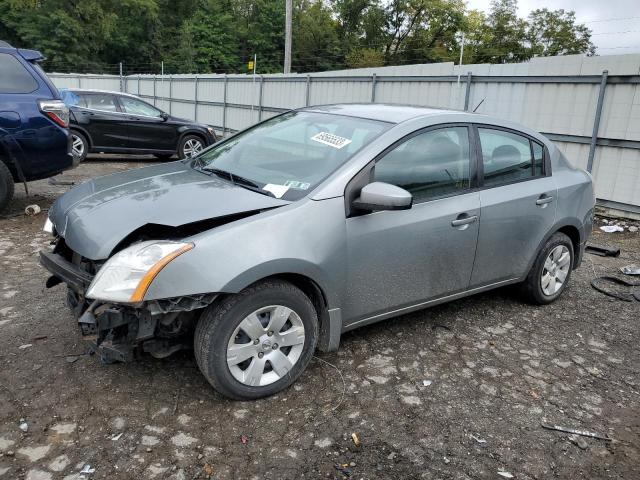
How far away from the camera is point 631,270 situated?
19.0 feet

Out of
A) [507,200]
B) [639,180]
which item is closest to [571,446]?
[507,200]

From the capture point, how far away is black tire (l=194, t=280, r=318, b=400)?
2781mm

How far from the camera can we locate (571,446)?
2.81 metres

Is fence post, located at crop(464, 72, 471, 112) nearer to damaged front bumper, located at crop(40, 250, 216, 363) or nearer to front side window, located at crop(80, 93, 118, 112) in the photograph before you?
front side window, located at crop(80, 93, 118, 112)

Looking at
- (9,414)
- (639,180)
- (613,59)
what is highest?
(613,59)

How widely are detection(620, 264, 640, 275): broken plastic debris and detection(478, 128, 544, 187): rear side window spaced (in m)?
2.14

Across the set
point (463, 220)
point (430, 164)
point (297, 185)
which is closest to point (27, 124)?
point (297, 185)

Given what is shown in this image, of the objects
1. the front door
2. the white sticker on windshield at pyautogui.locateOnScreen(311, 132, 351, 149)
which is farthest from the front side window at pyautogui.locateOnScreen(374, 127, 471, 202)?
the white sticker on windshield at pyautogui.locateOnScreen(311, 132, 351, 149)

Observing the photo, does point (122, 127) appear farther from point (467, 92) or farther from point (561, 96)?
point (561, 96)

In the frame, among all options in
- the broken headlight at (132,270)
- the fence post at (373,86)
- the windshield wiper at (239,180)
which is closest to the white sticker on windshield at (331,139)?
the windshield wiper at (239,180)

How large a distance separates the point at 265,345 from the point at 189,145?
34.1 ft

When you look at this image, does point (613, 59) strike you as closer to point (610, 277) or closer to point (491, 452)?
point (610, 277)

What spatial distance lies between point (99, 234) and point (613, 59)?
7.73m

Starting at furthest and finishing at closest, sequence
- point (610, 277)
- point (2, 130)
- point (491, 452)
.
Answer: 1. point (2, 130)
2. point (610, 277)
3. point (491, 452)
